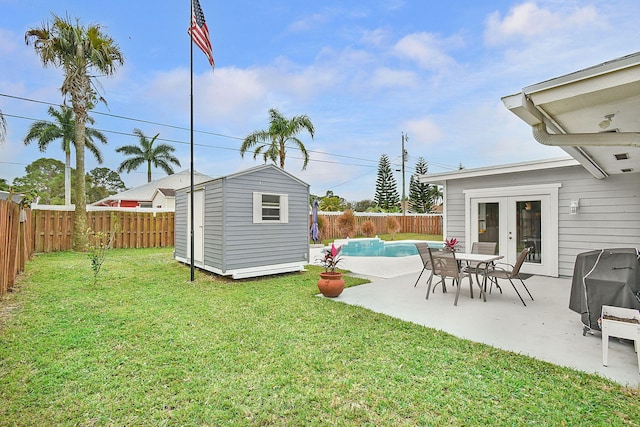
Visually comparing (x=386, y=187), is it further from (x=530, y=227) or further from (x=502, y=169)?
(x=530, y=227)

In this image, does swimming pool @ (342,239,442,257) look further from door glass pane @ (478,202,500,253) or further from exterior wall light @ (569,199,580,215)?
exterior wall light @ (569,199,580,215)

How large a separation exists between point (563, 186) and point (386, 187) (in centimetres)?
2738

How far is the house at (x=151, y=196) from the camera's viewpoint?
2341 centimetres

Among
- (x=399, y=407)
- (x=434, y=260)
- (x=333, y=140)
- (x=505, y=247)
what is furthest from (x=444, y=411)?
(x=333, y=140)

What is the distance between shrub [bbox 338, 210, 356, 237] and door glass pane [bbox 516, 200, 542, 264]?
1013 cm

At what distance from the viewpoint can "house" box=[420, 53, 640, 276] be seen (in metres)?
2.64

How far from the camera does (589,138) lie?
2.82 metres

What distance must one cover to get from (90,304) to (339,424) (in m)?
4.63

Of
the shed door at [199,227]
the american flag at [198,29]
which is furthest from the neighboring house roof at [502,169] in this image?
the american flag at [198,29]

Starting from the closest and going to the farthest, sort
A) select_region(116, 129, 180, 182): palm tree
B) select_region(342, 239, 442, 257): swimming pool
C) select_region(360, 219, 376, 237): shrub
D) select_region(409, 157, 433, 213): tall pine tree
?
select_region(342, 239, 442, 257): swimming pool
select_region(360, 219, 376, 237): shrub
select_region(116, 129, 180, 182): palm tree
select_region(409, 157, 433, 213): tall pine tree

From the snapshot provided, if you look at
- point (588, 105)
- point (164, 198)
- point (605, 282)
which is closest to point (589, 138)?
point (588, 105)

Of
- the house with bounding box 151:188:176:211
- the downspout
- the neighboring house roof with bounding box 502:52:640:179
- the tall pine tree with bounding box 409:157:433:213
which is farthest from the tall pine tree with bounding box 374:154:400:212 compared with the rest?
the downspout

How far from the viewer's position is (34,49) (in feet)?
33.8

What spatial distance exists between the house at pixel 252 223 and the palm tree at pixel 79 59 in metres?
6.75
